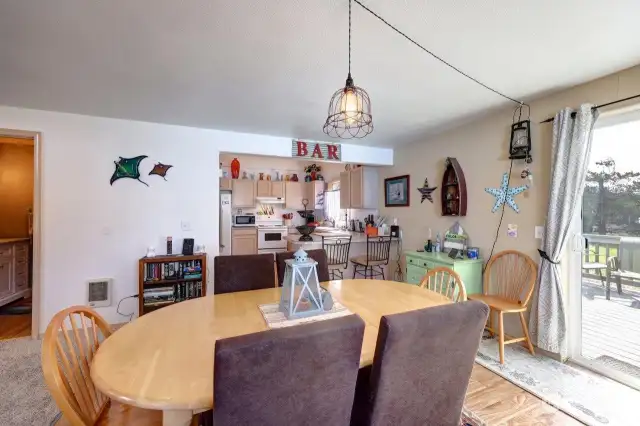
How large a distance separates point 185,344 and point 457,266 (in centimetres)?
262

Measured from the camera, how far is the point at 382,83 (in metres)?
2.25

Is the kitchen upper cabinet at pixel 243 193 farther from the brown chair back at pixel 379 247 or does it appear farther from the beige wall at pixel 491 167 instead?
the beige wall at pixel 491 167

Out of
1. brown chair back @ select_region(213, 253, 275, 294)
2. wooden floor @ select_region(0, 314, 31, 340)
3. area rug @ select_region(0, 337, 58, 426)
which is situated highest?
brown chair back @ select_region(213, 253, 275, 294)

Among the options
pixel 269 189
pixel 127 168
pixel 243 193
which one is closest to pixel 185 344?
pixel 127 168

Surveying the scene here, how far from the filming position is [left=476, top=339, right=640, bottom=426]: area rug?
1812mm

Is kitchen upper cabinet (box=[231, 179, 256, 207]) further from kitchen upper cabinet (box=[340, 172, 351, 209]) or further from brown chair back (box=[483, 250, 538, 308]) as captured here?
brown chair back (box=[483, 250, 538, 308])

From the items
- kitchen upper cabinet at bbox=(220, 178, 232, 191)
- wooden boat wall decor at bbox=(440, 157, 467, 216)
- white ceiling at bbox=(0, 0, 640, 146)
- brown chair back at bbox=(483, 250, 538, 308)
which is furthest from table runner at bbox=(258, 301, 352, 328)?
kitchen upper cabinet at bbox=(220, 178, 232, 191)

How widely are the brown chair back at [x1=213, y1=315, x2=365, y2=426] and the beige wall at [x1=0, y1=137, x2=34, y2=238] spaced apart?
533 centimetres

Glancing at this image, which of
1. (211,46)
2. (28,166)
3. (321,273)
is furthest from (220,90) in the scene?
(28,166)

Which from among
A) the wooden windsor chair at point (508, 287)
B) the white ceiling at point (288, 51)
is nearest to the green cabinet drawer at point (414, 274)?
the wooden windsor chair at point (508, 287)

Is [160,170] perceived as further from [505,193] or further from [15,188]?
[505,193]

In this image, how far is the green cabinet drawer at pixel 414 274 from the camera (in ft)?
11.0

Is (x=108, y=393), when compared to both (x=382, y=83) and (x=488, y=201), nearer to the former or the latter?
(x=382, y=83)

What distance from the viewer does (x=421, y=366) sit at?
109cm
